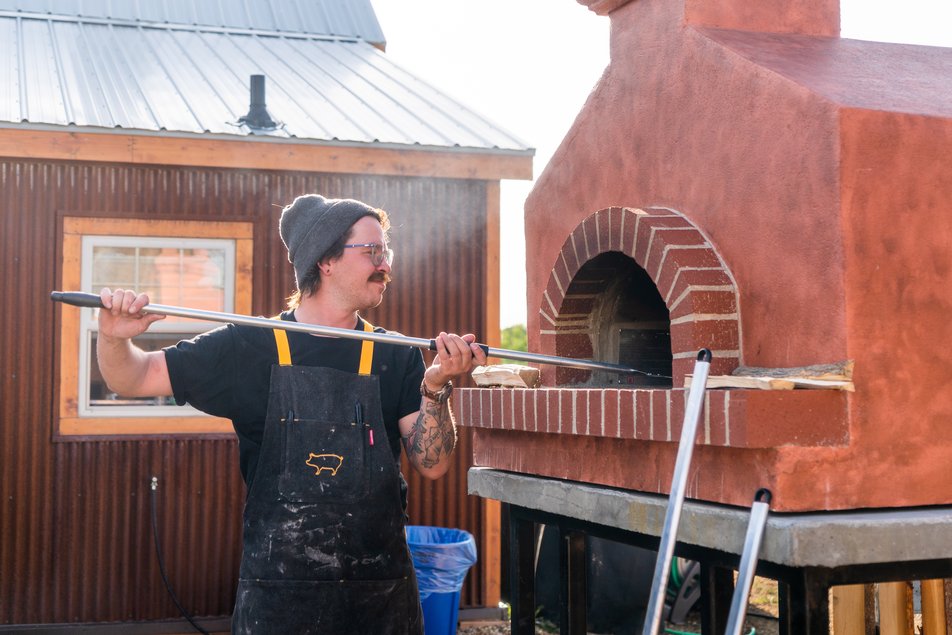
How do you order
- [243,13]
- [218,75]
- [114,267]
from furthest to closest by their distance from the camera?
[243,13], [218,75], [114,267]

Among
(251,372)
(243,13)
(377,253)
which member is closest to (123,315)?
(251,372)

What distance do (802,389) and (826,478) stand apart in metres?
0.24

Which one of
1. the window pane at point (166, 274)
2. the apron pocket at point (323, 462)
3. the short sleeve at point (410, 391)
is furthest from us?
the window pane at point (166, 274)

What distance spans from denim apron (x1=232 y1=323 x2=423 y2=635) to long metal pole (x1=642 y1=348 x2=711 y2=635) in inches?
38.6

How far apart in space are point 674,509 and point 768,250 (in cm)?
→ 87

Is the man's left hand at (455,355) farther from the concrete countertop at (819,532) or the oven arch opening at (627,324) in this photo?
the oven arch opening at (627,324)

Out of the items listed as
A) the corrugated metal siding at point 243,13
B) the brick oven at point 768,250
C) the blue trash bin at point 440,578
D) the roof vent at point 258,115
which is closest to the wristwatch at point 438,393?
the brick oven at point 768,250

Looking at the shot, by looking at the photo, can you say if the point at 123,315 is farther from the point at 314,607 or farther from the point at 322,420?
the point at 314,607

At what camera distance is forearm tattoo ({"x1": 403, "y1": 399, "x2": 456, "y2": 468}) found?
343 centimetres

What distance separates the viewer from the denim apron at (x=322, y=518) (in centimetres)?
329

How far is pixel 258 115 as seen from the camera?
7277 mm

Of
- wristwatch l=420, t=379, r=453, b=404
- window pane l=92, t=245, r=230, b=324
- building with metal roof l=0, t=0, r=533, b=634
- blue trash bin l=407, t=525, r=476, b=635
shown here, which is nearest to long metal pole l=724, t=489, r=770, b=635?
wristwatch l=420, t=379, r=453, b=404

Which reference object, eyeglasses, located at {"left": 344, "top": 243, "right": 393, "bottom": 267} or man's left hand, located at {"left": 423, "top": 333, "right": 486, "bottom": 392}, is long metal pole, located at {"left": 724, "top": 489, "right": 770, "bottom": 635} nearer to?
man's left hand, located at {"left": 423, "top": 333, "right": 486, "bottom": 392}

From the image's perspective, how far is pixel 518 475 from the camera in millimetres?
4137
